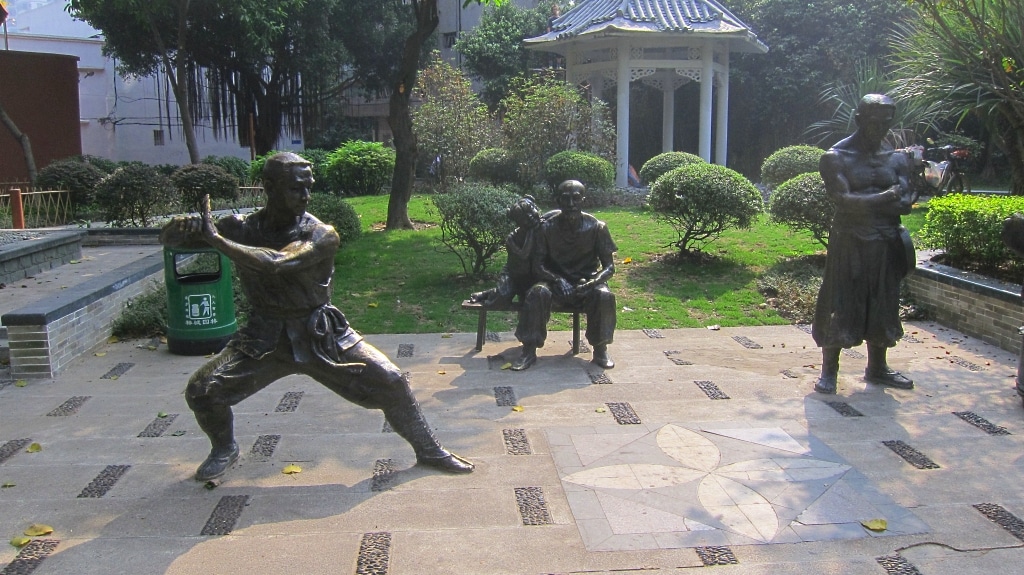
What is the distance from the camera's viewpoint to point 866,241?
5.97 m

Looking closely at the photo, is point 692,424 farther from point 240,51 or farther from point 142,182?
point 240,51

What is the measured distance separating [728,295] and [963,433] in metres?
4.56

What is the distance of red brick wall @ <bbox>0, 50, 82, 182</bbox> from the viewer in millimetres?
20453

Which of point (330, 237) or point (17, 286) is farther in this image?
point (17, 286)

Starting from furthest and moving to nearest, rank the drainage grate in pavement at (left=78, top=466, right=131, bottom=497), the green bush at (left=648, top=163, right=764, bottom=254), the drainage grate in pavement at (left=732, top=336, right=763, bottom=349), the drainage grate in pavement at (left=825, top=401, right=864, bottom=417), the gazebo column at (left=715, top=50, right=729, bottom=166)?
1. the gazebo column at (left=715, top=50, right=729, bottom=166)
2. the green bush at (left=648, top=163, right=764, bottom=254)
3. the drainage grate in pavement at (left=732, top=336, right=763, bottom=349)
4. the drainage grate in pavement at (left=825, top=401, right=864, bottom=417)
5. the drainage grate in pavement at (left=78, top=466, right=131, bottom=497)

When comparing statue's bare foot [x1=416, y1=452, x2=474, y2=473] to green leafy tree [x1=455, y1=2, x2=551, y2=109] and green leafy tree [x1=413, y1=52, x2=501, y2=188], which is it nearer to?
green leafy tree [x1=413, y1=52, x2=501, y2=188]

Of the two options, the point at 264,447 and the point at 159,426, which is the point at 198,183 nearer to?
the point at 159,426

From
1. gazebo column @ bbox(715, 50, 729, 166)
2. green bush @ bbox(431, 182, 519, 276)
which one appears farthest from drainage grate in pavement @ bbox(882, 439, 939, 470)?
gazebo column @ bbox(715, 50, 729, 166)

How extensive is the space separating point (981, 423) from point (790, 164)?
9.61m

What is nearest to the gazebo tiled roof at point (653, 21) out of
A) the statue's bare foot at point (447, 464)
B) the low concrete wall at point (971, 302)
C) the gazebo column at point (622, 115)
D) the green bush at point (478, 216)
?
the gazebo column at point (622, 115)

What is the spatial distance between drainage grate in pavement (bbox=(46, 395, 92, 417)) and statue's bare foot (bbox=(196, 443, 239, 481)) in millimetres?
1748

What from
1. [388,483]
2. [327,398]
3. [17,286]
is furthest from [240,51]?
[388,483]

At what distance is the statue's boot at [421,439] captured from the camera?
→ 453 cm

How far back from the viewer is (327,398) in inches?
240
